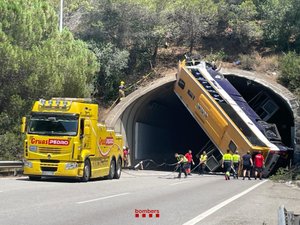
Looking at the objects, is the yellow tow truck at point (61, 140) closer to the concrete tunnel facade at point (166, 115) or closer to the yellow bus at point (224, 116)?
the concrete tunnel facade at point (166, 115)

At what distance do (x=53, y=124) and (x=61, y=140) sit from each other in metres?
0.82

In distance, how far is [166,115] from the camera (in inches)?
1764

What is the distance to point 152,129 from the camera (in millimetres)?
41188

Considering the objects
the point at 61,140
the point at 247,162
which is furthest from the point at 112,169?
the point at 247,162

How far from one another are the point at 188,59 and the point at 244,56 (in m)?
5.14

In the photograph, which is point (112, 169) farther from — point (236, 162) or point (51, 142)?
point (236, 162)

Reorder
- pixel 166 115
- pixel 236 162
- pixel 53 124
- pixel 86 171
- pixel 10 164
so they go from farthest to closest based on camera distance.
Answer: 1. pixel 166 115
2. pixel 236 162
3. pixel 10 164
4. pixel 86 171
5. pixel 53 124

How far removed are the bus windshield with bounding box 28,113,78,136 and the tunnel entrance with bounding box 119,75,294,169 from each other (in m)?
13.5

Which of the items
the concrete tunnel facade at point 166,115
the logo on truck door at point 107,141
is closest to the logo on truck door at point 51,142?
the logo on truck door at point 107,141

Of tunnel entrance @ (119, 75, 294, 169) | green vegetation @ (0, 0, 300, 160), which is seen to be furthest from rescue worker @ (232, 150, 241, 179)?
green vegetation @ (0, 0, 300, 160)

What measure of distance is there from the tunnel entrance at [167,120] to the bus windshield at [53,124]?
13.5 m

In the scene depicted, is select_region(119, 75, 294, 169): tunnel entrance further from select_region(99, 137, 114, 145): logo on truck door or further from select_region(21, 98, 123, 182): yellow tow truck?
select_region(21, 98, 123, 182): yellow tow truck

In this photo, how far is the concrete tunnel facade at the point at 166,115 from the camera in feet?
107

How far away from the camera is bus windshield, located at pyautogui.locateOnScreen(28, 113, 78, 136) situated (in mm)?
19672
